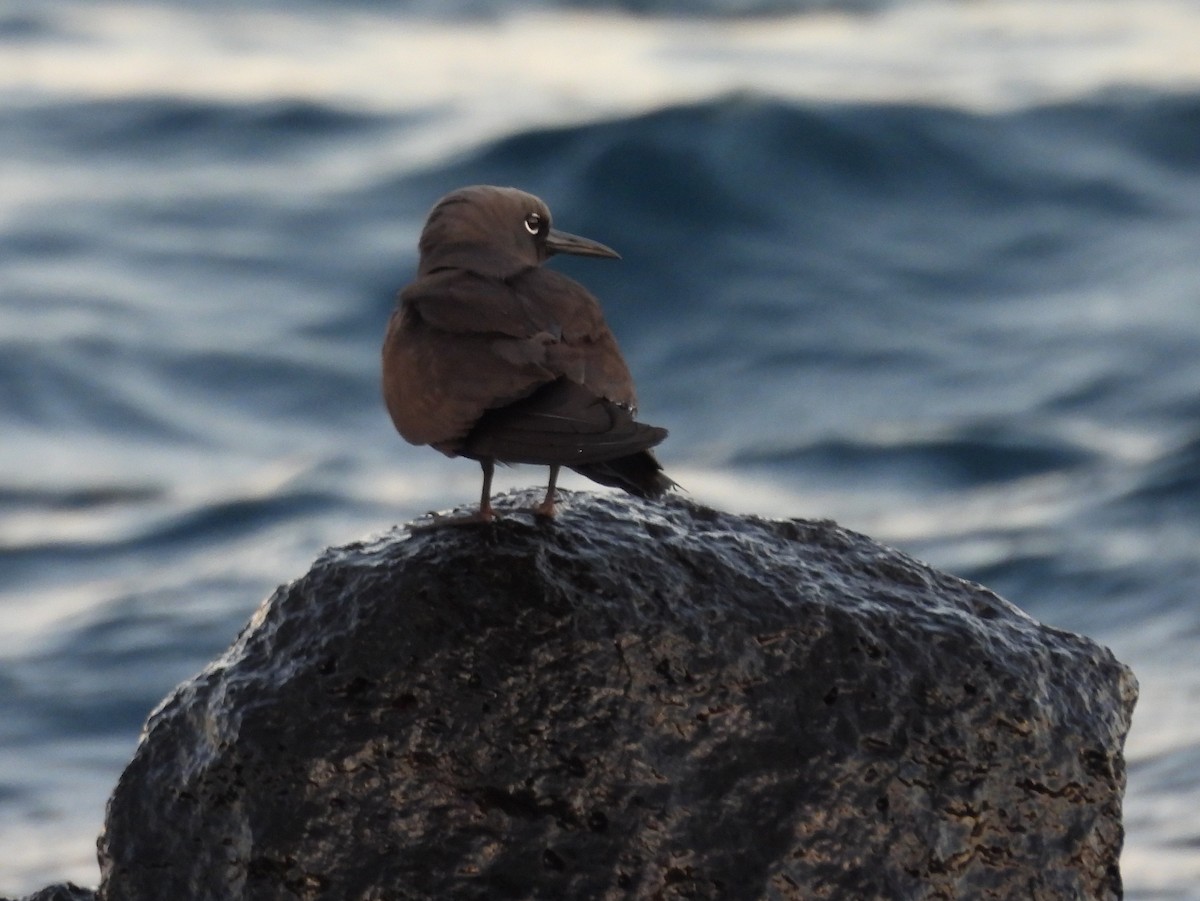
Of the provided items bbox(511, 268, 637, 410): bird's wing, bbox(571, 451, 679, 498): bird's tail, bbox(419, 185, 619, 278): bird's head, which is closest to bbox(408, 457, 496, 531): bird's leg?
bbox(571, 451, 679, 498): bird's tail

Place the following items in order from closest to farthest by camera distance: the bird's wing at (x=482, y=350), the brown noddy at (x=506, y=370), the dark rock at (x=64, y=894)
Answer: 1. the brown noddy at (x=506, y=370)
2. the bird's wing at (x=482, y=350)
3. the dark rock at (x=64, y=894)

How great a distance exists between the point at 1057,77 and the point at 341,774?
68.1 feet

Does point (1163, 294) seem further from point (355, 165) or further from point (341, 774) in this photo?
point (341, 774)

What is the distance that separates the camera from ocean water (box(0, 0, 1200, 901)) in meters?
14.4

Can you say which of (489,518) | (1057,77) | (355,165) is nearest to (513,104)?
(355,165)

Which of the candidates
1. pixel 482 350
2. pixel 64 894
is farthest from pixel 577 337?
pixel 64 894

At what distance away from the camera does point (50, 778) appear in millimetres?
11359

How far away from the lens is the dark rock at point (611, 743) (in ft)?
15.4

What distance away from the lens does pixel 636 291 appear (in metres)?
19.2

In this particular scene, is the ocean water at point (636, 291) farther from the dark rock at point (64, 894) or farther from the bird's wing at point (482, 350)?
the bird's wing at point (482, 350)

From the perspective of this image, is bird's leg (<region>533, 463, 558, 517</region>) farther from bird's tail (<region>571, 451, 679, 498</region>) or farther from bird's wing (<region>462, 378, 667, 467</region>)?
bird's wing (<region>462, 378, 667, 467</region>)

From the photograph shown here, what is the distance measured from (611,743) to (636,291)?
14.7 meters

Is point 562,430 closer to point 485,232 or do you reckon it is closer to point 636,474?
point 636,474

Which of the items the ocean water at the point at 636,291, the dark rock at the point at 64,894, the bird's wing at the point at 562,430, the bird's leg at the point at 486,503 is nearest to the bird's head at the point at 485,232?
the bird's leg at the point at 486,503
